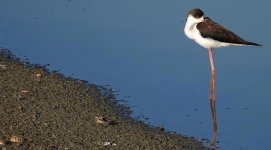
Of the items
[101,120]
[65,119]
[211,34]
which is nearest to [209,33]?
[211,34]

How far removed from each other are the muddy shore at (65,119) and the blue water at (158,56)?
1.32 feet

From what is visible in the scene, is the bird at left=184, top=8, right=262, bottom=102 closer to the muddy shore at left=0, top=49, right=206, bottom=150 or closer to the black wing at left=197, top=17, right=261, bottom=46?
the black wing at left=197, top=17, right=261, bottom=46

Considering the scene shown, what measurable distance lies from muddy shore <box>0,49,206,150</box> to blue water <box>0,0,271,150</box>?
40 cm

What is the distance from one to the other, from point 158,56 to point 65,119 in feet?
12.8

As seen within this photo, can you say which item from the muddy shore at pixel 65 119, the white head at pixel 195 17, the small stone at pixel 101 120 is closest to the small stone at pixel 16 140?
the muddy shore at pixel 65 119

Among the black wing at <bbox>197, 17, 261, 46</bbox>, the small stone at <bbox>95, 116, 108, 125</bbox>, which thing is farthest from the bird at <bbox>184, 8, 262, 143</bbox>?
the small stone at <bbox>95, 116, 108, 125</bbox>

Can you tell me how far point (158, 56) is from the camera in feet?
40.6

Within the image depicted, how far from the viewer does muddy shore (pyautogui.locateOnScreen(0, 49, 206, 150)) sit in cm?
801

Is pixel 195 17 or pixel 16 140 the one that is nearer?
pixel 16 140

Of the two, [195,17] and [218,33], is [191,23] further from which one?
[218,33]

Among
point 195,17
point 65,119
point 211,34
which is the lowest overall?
point 65,119

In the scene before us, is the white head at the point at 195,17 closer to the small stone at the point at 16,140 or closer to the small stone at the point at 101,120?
the small stone at the point at 101,120

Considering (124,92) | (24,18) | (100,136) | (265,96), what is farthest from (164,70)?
(24,18)

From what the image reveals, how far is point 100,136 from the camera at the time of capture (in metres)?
8.32
